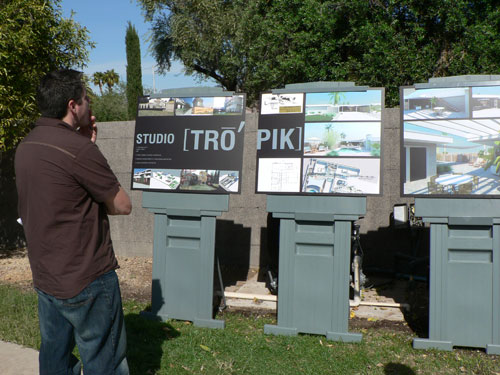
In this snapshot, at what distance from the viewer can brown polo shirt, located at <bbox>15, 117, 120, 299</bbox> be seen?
234 centimetres

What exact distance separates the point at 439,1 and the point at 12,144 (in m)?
10.5

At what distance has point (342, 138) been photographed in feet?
14.2

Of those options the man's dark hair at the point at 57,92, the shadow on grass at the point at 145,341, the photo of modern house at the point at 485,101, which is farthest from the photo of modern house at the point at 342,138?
the man's dark hair at the point at 57,92

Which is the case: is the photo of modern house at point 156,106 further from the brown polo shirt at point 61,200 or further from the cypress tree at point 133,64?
the cypress tree at point 133,64

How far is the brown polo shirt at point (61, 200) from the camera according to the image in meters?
2.34

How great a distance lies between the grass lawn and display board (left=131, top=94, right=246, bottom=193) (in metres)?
1.37

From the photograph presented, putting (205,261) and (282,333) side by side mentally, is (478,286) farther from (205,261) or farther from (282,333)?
(205,261)

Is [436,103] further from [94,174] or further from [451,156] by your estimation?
[94,174]

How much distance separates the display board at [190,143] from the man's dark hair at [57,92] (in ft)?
7.47

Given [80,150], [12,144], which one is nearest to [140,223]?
[12,144]

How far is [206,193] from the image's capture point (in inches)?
181

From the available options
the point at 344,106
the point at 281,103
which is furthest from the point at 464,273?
the point at 281,103

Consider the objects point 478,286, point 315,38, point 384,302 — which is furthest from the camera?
point 315,38

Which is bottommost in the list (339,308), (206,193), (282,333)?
(282,333)
